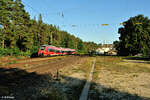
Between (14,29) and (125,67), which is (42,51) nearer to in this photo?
(14,29)

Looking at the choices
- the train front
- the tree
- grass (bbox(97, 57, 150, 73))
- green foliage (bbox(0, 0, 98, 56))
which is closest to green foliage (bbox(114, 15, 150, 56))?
the tree

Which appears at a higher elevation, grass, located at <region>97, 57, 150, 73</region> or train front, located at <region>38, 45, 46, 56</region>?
train front, located at <region>38, 45, 46, 56</region>

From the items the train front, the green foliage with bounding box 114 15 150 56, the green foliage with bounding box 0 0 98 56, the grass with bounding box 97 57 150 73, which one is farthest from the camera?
the green foliage with bounding box 114 15 150 56

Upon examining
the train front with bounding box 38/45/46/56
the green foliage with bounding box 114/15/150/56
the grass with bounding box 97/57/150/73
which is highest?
the green foliage with bounding box 114/15/150/56

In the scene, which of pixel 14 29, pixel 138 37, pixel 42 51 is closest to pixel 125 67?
pixel 42 51

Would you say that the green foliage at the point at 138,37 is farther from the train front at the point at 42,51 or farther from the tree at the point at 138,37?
the train front at the point at 42,51

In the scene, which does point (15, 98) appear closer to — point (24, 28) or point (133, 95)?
point (133, 95)

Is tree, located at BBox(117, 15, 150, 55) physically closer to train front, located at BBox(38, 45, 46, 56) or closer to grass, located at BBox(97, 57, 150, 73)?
grass, located at BBox(97, 57, 150, 73)

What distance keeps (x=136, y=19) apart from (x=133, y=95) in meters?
44.9

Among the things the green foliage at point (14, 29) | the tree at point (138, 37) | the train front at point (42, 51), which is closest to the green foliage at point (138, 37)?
the tree at point (138, 37)

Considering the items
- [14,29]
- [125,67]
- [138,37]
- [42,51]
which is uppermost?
[14,29]

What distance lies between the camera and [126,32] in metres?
45.5

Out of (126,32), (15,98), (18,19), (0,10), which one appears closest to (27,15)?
(18,19)

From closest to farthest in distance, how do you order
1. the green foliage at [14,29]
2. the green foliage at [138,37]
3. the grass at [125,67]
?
the grass at [125,67] → the green foliage at [14,29] → the green foliage at [138,37]
